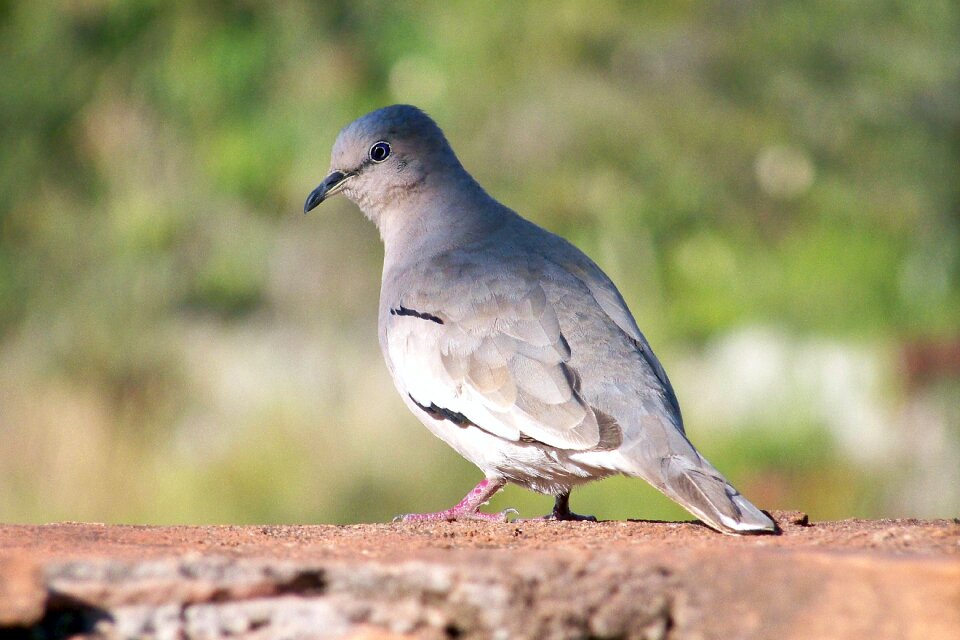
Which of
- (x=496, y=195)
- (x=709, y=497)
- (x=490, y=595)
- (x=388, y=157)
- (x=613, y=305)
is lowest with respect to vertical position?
(x=490, y=595)

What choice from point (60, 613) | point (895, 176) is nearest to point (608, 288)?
point (60, 613)

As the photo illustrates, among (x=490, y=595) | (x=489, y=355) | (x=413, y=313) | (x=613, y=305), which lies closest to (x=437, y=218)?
(x=413, y=313)

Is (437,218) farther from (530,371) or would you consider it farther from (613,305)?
(530,371)

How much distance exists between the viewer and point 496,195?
460 inches

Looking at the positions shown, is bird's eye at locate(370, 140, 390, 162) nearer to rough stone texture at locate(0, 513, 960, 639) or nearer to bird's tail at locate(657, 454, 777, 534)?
bird's tail at locate(657, 454, 777, 534)

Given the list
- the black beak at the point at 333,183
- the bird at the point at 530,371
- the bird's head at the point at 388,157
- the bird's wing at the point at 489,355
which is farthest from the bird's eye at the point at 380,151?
the bird's wing at the point at 489,355

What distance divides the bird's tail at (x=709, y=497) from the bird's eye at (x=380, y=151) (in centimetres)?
246

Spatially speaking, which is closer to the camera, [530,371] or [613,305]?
[530,371]

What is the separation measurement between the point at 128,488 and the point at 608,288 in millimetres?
6851

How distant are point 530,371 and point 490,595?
1.79 m

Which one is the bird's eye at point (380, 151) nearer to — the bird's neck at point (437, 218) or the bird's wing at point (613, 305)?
the bird's neck at point (437, 218)

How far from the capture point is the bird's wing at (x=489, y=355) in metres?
4.23

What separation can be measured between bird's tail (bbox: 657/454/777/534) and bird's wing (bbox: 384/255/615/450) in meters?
0.31

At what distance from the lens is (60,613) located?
2.60 m
